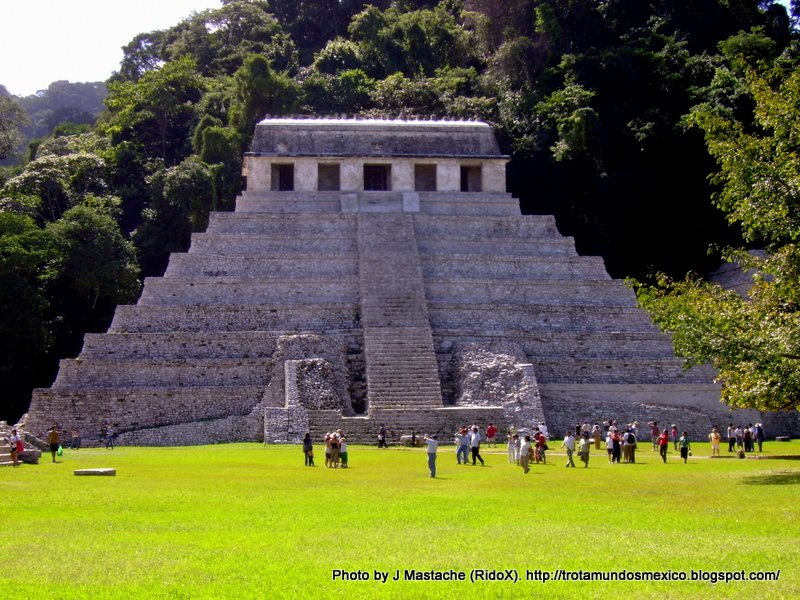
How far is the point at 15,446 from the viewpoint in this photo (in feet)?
70.8

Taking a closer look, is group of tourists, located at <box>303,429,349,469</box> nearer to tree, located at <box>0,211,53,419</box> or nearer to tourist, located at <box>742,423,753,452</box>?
tourist, located at <box>742,423,753,452</box>

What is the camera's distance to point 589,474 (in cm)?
2014

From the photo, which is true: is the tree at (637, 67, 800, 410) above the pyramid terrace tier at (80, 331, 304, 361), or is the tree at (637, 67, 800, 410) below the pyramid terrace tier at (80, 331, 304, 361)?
above

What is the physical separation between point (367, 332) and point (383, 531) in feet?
66.5

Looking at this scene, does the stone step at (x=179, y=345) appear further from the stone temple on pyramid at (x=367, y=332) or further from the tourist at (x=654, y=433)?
the tourist at (x=654, y=433)

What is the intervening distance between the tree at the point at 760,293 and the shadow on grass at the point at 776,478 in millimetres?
1269

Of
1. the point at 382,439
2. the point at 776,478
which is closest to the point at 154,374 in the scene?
the point at 382,439

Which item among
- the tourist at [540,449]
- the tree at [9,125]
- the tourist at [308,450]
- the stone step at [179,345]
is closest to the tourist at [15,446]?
the tourist at [308,450]

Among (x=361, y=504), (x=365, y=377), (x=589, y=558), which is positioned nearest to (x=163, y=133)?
(x=365, y=377)

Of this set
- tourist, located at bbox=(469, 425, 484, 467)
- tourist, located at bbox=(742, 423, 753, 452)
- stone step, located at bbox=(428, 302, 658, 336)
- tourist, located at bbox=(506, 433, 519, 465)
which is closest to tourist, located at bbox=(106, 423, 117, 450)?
stone step, located at bbox=(428, 302, 658, 336)

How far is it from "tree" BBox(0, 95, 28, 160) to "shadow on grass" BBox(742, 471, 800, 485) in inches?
1944

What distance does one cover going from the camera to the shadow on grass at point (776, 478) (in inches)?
693

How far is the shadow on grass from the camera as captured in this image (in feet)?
57.7

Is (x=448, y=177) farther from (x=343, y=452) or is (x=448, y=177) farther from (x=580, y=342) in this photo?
(x=343, y=452)
